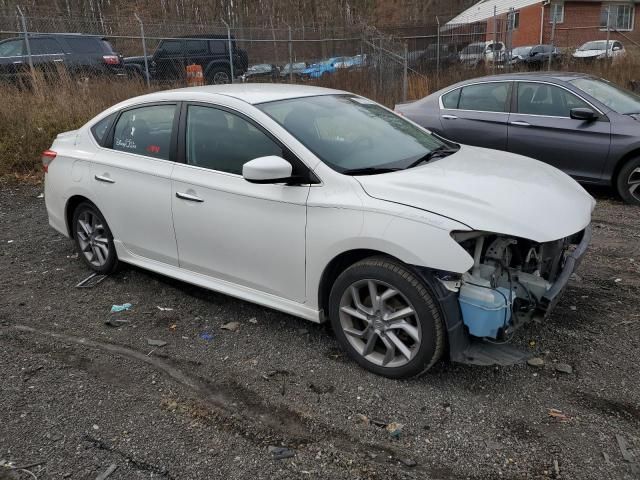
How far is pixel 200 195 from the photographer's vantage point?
4105mm

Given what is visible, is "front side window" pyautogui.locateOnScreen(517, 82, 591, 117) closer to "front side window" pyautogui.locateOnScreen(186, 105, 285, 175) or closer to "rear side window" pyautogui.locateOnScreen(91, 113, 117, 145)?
"front side window" pyautogui.locateOnScreen(186, 105, 285, 175)

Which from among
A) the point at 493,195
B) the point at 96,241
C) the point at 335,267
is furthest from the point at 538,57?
the point at 335,267

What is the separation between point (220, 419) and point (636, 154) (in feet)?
19.6

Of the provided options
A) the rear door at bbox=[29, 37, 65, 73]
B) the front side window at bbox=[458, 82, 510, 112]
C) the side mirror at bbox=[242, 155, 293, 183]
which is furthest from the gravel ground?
the rear door at bbox=[29, 37, 65, 73]

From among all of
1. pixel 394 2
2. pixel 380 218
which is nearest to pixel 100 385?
pixel 380 218

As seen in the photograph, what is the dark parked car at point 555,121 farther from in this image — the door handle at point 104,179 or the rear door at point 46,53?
the rear door at point 46,53

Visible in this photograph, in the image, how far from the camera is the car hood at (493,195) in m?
3.15

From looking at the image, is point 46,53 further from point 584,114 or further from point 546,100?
point 584,114

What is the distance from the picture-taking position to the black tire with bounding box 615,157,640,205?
6.86 m

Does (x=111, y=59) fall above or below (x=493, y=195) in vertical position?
above

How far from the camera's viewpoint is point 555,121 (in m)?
7.34

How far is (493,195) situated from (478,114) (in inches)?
197

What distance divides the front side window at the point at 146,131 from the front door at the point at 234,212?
0.23 meters

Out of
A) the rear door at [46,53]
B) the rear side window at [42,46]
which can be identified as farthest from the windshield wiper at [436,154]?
the rear side window at [42,46]
